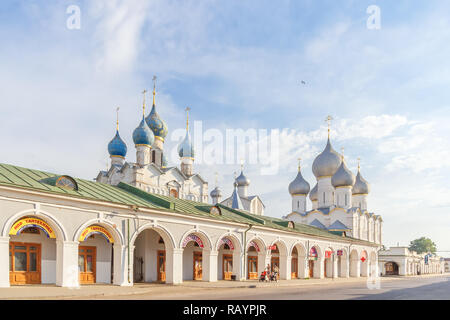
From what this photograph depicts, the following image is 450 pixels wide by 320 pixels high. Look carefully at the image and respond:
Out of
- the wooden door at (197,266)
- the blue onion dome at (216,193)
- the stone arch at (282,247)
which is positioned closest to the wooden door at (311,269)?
the stone arch at (282,247)

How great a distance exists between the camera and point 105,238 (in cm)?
2183

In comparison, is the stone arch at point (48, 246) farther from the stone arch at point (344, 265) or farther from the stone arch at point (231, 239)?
the stone arch at point (344, 265)

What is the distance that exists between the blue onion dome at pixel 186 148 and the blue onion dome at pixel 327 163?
55.9 feet

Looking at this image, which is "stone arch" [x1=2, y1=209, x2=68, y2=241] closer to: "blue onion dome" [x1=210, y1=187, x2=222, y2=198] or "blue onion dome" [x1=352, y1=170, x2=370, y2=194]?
"blue onion dome" [x1=210, y1=187, x2=222, y2=198]

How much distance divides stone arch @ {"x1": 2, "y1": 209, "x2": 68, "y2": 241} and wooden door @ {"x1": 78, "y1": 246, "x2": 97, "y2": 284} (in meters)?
2.85

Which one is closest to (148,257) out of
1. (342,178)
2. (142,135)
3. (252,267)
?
(252,267)

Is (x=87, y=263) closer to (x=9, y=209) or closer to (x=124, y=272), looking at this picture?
(x=124, y=272)

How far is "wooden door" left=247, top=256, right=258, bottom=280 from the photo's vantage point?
1237 inches

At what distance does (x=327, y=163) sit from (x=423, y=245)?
8228 cm

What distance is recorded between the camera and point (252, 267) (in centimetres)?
3198

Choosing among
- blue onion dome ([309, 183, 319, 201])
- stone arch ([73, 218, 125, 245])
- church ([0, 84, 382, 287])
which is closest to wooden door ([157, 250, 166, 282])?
church ([0, 84, 382, 287])

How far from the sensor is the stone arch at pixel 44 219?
1661 centimetres
